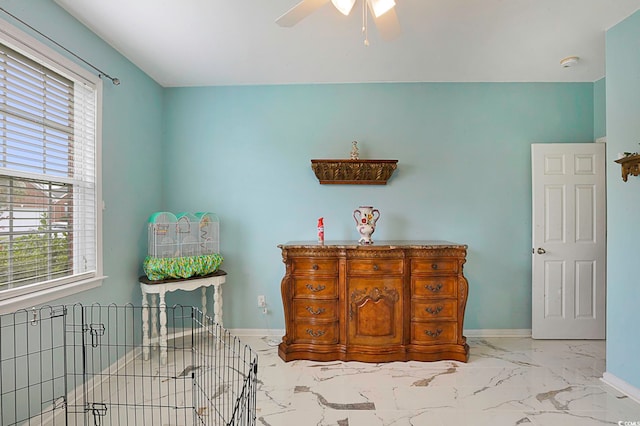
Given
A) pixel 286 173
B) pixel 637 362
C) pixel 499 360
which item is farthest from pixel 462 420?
pixel 286 173

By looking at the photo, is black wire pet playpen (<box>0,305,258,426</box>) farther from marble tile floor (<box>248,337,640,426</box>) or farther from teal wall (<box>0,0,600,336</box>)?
teal wall (<box>0,0,600,336</box>)

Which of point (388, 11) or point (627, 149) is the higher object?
point (388, 11)

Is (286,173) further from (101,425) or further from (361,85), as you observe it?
(101,425)

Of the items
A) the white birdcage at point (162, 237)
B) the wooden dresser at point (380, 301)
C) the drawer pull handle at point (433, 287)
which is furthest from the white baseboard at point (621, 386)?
the white birdcage at point (162, 237)

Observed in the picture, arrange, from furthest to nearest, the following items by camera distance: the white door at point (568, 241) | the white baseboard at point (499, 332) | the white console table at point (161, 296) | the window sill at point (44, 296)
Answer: the white baseboard at point (499, 332) < the white door at point (568, 241) < the white console table at point (161, 296) < the window sill at point (44, 296)

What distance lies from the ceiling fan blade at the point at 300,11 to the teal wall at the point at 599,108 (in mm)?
3163

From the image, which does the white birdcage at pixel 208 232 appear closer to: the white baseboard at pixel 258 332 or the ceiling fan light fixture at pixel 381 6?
the white baseboard at pixel 258 332

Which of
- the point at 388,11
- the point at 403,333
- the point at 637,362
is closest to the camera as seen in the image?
the point at 388,11

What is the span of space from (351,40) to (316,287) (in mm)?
1967

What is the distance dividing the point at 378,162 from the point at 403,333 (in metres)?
1.53

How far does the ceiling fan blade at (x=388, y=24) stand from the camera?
5.29 ft

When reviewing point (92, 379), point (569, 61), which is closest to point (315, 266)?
point (92, 379)

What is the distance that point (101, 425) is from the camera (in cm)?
198

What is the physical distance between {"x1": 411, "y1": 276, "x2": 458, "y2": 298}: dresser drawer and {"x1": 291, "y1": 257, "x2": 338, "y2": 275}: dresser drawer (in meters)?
0.68
